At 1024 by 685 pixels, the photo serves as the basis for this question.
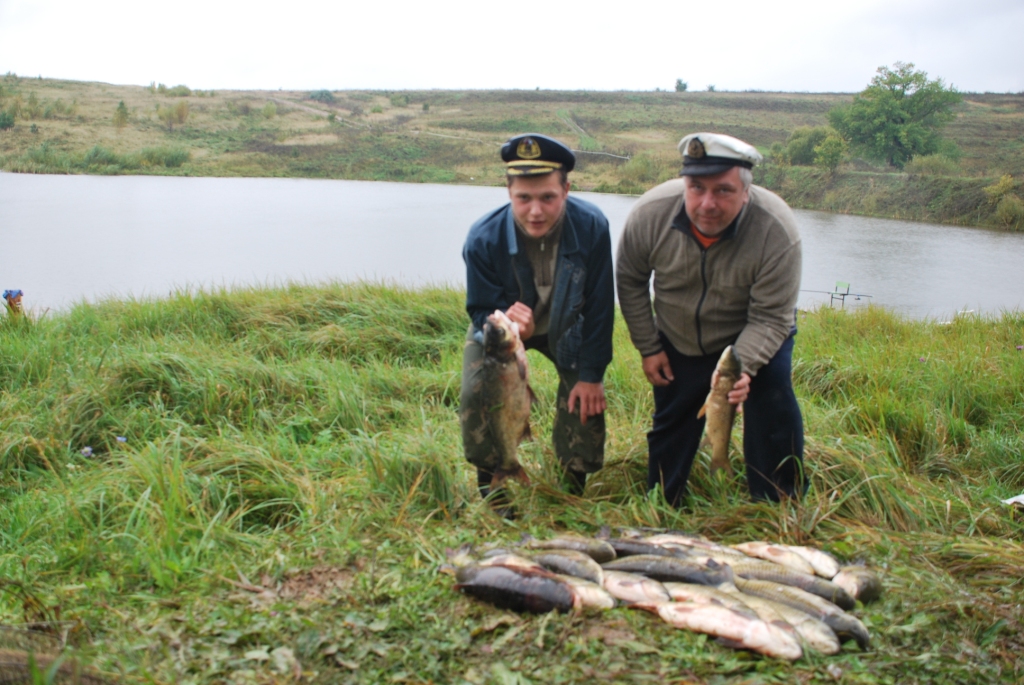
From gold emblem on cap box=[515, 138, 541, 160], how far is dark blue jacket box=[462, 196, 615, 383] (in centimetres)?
37

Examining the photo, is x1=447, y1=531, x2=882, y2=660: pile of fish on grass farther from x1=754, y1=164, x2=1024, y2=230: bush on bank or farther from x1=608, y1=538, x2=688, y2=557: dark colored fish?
x1=754, y1=164, x2=1024, y2=230: bush on bank

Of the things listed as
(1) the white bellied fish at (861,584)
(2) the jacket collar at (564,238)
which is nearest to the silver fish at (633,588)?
(1) the white bellied fish at (861,584)

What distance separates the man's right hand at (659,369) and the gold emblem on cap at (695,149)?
3.66ft

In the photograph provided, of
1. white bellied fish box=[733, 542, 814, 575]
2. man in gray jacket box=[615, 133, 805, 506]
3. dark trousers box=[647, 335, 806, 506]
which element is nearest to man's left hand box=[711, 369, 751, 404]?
man in gray jacket box=[615, 133, 805, 506]

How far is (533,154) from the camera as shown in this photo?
345 centimetres

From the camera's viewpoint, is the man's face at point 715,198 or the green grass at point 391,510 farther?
the man's face at point 715,198

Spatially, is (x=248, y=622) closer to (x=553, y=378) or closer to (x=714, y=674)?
(x=714, y=674)

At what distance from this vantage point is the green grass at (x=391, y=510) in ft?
8.10

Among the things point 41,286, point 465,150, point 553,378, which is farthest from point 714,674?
point 465,150

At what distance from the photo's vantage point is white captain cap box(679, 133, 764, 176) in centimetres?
323

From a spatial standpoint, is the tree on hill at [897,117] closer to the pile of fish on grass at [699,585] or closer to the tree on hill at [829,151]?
the tree on hill at [829,151]

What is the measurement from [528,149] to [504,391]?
1200 millimetres

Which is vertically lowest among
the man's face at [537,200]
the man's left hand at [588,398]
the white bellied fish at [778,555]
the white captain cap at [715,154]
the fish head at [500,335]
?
the white bellied fish at [778,555]

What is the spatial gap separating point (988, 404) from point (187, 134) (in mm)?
17179
